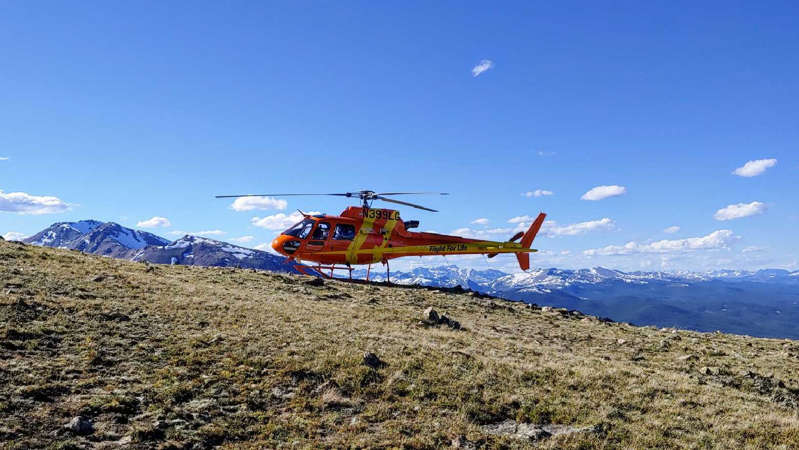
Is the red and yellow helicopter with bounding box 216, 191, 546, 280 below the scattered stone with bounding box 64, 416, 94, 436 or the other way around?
the other way around

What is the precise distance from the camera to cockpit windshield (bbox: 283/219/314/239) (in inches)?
1172

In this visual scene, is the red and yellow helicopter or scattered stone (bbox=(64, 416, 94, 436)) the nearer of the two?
scattered stone (bbox=(64, 416, 94, 436))

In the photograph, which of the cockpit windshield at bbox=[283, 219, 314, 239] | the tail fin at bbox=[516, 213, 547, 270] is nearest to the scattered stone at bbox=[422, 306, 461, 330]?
the cockpit windshield at bbox=[283, 219, 314, 239]

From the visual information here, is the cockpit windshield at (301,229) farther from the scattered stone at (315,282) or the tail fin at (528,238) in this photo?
the tail fin at (528,238)

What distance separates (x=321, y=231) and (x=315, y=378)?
62.8 ft

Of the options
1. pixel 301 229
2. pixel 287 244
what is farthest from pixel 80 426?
pixel 301 229

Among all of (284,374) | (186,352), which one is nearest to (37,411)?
(186,352)

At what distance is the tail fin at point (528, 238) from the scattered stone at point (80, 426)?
108 feet

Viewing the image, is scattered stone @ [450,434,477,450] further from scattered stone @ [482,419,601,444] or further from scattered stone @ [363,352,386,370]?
scattered stone @ [363,352,386,370]

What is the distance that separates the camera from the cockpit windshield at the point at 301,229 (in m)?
29.8

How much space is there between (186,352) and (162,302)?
18.1 feet

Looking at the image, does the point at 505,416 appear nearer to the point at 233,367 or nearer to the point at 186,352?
the point at 233,367

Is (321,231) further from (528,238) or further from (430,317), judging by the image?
(528,238)

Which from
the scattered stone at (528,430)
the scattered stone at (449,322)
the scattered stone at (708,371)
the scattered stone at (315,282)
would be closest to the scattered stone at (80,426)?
the scattered stone at (528,430)
